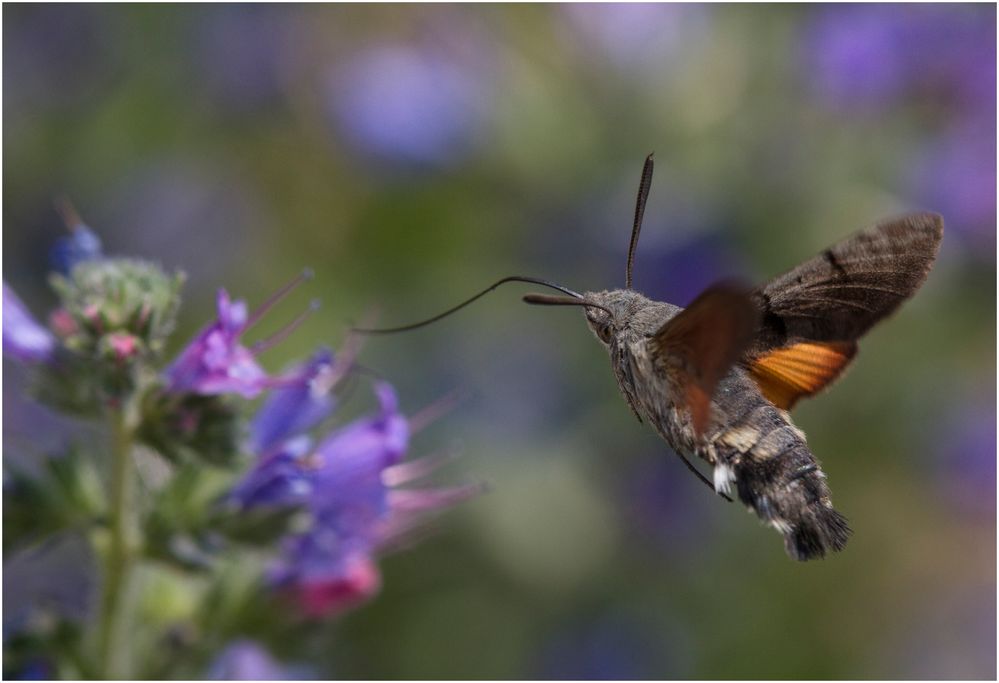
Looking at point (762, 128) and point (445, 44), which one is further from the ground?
point (445, 44)

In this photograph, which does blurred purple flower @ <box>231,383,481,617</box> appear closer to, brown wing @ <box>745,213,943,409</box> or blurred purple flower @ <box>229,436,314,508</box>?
blurred purple flower @ <box>229,436,314,508</box>

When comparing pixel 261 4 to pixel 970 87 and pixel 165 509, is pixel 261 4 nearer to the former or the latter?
pixel 970 87

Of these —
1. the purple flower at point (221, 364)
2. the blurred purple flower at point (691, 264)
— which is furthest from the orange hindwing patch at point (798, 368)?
the blurred purple flower at point (691, 264)

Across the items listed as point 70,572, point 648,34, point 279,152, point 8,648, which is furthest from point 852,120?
point 8,648

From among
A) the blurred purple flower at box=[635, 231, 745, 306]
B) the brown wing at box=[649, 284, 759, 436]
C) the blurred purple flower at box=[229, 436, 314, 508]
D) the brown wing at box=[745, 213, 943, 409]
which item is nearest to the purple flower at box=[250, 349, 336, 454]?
the blurred purple flower at box=[229, 436, 314, 508]

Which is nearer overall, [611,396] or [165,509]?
[165,509]

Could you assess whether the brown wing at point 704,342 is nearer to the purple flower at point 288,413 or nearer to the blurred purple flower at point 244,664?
the purple flower at point 288,413

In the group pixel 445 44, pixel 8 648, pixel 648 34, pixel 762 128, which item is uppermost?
pixel 445 44
